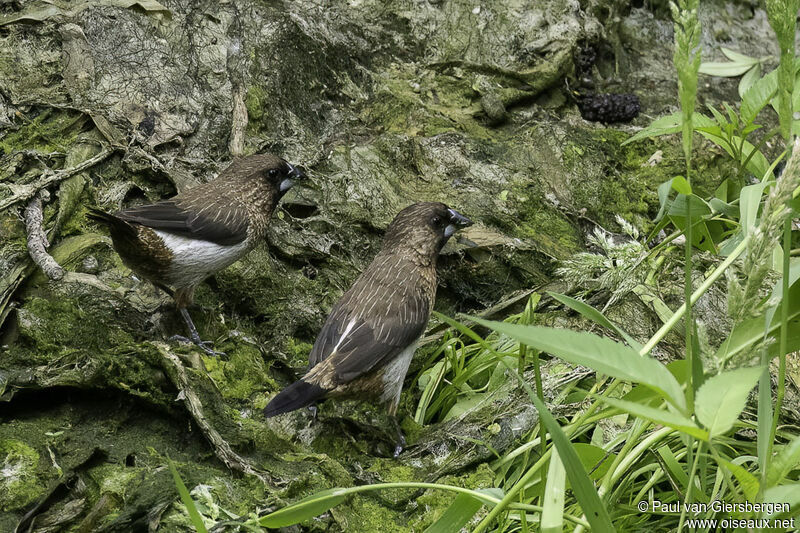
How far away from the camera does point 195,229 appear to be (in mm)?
4211

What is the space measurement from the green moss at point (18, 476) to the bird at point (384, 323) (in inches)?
35.2

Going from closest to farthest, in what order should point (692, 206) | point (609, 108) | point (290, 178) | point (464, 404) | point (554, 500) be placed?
1. point (554, 500)
2. point (692, 206)
3. point (464, 404)
4. point (290, 178)
5. point (609, 108)

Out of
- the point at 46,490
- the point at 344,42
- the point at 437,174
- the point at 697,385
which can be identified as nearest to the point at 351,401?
the point at 46,490

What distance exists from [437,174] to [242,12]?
5.80 ft

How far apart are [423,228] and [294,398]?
1.55 meters

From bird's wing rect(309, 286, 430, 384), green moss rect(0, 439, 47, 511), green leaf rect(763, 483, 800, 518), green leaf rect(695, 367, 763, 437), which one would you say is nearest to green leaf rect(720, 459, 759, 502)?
green leaf rect(763, 483, 800, 518)

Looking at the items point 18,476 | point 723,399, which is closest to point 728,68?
point 723,399

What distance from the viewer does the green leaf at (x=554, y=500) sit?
203 cm

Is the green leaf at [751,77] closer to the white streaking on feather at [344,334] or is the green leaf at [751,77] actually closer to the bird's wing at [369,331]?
the bird's wing at [369,331]

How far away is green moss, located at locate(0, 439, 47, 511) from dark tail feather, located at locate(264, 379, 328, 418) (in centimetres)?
87

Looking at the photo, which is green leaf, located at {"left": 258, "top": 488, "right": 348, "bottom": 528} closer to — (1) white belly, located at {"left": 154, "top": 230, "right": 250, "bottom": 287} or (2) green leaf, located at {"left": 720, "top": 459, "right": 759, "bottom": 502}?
(2) green leaf, located at {"left": 720, "top": 459, "right": 759, "bottom": 502}

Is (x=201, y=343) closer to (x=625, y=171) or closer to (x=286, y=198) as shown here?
(x=286, y=198)

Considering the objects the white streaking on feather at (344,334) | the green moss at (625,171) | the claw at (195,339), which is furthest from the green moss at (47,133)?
the green moss at (625,171)

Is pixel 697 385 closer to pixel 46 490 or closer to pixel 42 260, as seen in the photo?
pixel 46 490
